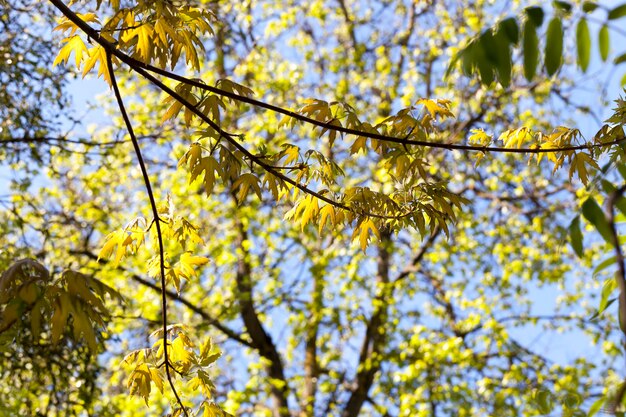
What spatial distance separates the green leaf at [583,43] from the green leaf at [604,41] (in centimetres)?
3

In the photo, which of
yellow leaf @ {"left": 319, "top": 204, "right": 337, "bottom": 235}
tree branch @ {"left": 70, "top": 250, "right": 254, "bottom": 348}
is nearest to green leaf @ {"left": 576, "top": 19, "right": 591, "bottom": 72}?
yellow leaf @ {"left": 319, "top": 204, "right": 337, "bottom": 235}

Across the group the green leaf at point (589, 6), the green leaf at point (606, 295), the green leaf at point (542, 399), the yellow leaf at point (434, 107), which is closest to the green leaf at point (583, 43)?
the green leaf at point (589, 6)

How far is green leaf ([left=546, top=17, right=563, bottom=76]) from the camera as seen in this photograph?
5.16 ft

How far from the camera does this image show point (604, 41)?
160 centimetres

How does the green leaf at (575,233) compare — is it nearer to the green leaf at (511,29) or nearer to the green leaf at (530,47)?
the green leaf at (530,47)

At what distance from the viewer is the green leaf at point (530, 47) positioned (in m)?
1.65

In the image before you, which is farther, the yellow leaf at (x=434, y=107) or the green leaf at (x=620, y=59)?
the yellow leaf at (x=434, y=107)

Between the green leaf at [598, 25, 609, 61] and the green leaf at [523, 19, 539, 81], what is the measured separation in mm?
131

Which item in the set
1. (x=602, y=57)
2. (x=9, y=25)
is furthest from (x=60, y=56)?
(x=9, y=25)

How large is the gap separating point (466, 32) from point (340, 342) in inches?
165

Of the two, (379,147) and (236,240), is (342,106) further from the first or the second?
(236,240)

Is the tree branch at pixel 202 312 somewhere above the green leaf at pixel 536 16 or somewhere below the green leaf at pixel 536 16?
above

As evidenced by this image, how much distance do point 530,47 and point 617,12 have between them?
0.64ft

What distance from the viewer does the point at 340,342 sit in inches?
388
